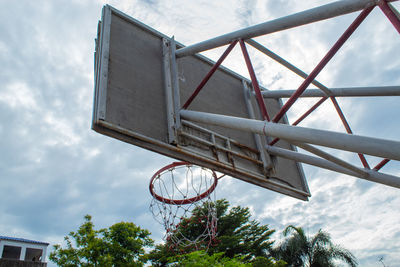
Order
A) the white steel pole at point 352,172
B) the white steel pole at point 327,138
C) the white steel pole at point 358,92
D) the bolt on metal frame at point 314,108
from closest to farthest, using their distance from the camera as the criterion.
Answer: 1. the white steel pole at point 327,138
2. the bolt on metal frame at point 314,108
3. the white steel pole at point 352,172
4. the white steel pole at point 358,92

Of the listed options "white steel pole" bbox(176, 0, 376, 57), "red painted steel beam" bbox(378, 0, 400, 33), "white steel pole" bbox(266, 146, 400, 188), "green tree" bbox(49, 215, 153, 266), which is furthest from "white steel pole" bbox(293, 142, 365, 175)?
"green tree" bbox(49, 215, 153, 266)

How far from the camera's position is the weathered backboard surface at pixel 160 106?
3996 mm

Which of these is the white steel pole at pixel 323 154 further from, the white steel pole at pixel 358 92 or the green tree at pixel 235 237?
the green tree at pixel 235 237

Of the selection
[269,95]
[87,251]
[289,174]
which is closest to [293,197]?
[289,174]

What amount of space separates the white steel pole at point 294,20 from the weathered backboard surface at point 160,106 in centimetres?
84

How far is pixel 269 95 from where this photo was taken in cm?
589

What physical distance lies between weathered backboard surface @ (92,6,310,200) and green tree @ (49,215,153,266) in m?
16.1

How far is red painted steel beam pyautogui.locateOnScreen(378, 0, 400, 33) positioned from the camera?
2.90 meters

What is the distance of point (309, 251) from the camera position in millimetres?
22594

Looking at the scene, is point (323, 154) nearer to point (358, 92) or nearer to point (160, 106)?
point (358, 92)

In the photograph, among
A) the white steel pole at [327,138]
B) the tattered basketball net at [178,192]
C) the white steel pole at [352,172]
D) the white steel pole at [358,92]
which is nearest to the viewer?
the white steel pole at [327,138]

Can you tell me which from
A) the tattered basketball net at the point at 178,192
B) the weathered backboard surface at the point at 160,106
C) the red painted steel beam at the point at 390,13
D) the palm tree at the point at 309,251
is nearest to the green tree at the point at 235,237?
the palm tree at the point at 309,251

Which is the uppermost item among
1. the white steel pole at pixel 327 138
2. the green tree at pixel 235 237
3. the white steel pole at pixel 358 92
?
the green tree at pixel 235 237

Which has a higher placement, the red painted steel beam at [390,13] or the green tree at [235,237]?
the green tree at [235,237]
